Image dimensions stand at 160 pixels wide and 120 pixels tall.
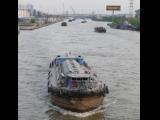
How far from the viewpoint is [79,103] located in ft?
23.0

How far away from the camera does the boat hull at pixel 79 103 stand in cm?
702

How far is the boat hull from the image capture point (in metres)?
7.02

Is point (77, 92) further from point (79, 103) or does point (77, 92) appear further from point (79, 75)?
point (79, 75)

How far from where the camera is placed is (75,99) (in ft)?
23.0

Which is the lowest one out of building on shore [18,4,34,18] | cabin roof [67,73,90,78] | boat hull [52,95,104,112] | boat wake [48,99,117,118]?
boat wake [48,99,117,118]

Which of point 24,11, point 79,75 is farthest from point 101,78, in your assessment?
point 24,11

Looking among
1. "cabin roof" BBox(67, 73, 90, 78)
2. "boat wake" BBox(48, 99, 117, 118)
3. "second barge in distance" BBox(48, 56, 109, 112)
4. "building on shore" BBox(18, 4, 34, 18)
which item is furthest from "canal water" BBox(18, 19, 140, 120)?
"building on shore" BBox(18, 4, 34, 18)

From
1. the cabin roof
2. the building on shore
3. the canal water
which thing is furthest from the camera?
the building on shore

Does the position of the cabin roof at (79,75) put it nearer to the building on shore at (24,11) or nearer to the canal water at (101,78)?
the canal water at (101,78)

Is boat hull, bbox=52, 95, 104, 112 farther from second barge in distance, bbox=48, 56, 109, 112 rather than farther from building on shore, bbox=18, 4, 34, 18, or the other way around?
building on shore, bbox=18, 4, 34, 18
